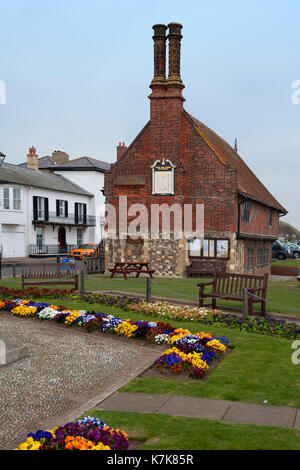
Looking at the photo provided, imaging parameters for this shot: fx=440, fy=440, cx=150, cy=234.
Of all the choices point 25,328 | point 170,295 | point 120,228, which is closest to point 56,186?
point 120,228

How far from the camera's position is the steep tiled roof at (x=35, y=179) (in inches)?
1644

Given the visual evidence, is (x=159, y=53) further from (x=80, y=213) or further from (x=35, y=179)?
(x=80, y=213)

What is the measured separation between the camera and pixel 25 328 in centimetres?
1112

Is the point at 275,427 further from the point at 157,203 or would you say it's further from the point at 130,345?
the point at 157,203

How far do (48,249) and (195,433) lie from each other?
42.4 m

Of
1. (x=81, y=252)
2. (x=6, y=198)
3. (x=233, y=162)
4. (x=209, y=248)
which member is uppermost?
(x=233, y=162)

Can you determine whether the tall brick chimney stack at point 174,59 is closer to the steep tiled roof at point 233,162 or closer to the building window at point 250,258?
the steep tiled roof at point 233,162

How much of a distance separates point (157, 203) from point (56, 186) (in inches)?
994

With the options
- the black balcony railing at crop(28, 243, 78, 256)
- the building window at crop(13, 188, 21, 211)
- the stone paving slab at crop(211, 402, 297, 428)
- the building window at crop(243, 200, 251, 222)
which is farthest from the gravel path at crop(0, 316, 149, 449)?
the black balcony railing at crop(28, 243, 78, 256)

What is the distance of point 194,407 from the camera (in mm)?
5988

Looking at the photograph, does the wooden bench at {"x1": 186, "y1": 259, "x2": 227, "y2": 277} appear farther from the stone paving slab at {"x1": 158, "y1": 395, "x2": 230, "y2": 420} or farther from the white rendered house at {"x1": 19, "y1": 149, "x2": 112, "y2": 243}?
the white rendered house at {"x1": 19, "y1": 149, "x2": 112, "y2": 243}

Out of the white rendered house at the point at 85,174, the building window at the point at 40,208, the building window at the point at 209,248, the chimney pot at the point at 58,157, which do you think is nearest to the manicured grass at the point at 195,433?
the building window at the point at 209,248

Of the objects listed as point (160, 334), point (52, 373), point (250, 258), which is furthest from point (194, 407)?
point (250, 258)

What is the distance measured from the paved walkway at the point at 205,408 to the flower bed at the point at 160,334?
1204mm
